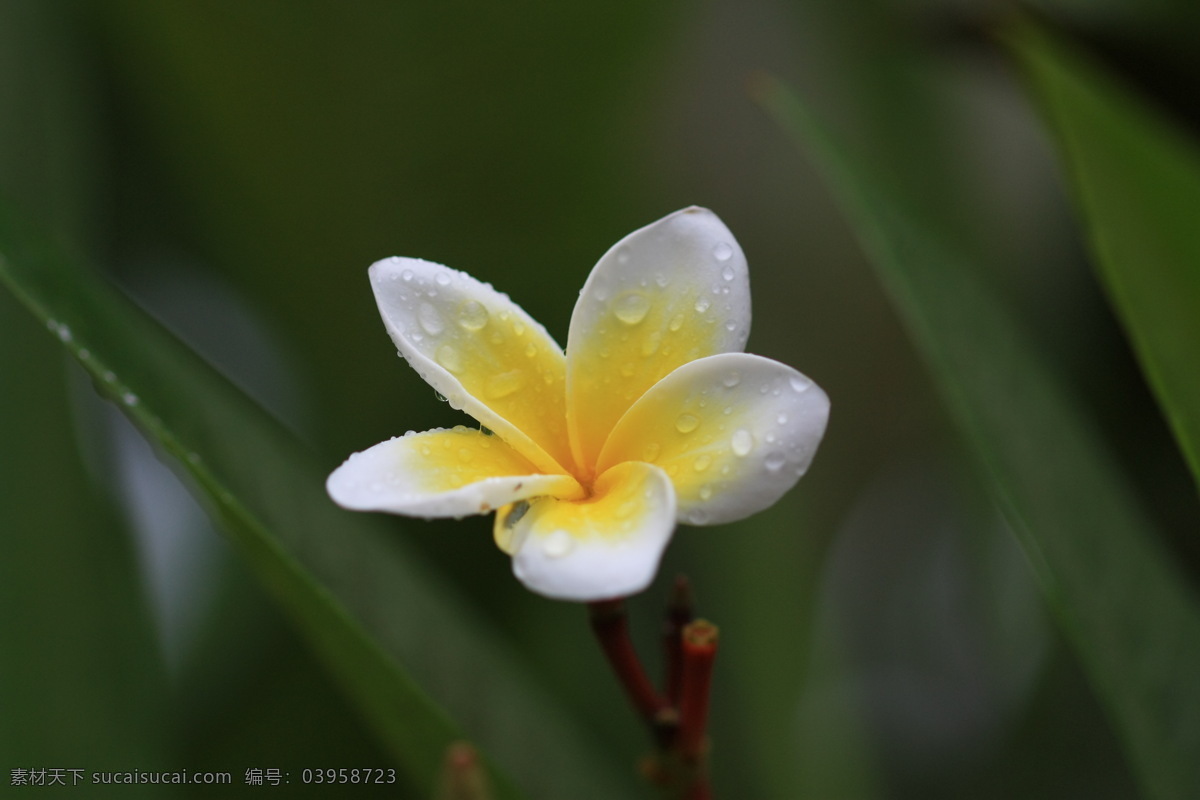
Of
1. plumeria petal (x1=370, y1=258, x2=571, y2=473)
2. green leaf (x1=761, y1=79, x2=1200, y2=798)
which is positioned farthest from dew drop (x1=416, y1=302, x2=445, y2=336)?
green leaf (x1=761, y1=79, x2=1200, y2=798)

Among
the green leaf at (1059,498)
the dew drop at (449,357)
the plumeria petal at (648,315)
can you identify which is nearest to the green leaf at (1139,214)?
the green leaf at (1059,498)

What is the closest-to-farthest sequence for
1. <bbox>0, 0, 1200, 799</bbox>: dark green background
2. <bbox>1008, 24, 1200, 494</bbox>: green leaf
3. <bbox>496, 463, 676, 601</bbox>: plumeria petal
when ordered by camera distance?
1. <bbox>496, 463, 676, 601</bbox>: plumeria petal
2. <bbox>1008, 24, 1200, 494</bbox>: green leaf
3. <bbox>0, 0, 1200, 799</bbox>: dark green background

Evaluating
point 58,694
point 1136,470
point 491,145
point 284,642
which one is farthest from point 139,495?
point 1136,470

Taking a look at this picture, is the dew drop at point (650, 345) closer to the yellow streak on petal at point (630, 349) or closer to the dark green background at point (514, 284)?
the yellow streak on petal at point (630, 349)

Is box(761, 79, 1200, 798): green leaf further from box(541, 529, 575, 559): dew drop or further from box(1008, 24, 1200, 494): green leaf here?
box(541, 529, 575, 559): dew drop

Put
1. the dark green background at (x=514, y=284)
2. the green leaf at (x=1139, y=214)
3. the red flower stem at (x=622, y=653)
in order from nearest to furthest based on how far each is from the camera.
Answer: the red flower stem at (x=622, y=653) < the green leaf at (x=1139, y=214) < the dark green background at (x=514, y=284)

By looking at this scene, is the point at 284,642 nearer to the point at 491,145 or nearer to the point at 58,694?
the point at 58,694
